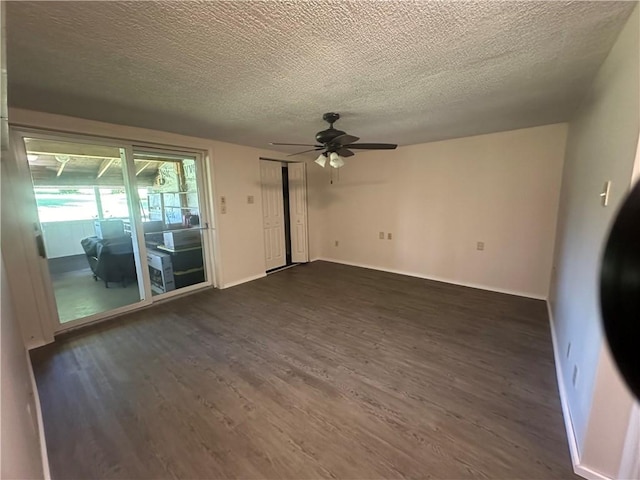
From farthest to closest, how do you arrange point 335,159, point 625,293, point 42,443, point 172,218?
1. point 172,218
2. point 335,159
3. point 42,443
4. point 625,293

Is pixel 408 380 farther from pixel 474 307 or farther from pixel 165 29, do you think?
pixel 165 29

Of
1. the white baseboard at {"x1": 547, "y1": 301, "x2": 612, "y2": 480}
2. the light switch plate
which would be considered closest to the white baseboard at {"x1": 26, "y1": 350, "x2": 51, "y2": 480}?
the white baseboard at {"x1": 547, "y1": 301, "x2": 612, "y2": 480}

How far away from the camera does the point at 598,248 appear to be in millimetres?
1429

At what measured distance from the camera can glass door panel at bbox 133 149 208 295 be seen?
136 inches

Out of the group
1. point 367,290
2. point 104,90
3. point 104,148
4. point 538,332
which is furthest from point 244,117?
point 538,332

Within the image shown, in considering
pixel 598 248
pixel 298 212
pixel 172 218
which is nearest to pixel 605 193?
pixel 598 248

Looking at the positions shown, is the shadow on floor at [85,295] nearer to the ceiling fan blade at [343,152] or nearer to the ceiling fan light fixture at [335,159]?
the ceiling fan light fixture at [335,159]

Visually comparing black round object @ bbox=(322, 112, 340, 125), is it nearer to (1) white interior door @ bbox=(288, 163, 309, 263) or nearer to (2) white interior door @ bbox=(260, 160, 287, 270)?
(2) white interior door @ bbox=(260, 160, 287, 270)

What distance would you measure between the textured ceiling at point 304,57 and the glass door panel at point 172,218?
0.90 m

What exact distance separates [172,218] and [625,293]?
4283mm

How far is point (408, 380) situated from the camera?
205cm

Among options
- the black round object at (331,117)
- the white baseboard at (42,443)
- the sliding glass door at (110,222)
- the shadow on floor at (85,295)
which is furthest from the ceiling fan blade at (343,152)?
the shadow on floor at (85,295)

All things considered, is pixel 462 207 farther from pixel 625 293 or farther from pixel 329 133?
pixel 625 293

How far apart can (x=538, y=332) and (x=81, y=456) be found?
3.77 meters
